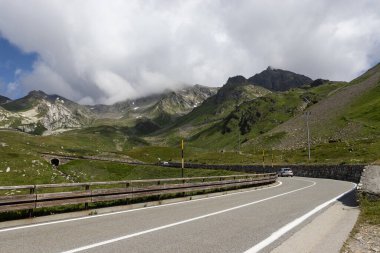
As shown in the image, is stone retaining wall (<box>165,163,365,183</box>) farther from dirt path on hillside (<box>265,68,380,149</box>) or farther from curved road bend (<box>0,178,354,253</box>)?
dirt path on hillside (<box>265,68,380,149</box>)

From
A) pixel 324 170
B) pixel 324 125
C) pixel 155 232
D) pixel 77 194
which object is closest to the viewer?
pixel 155 232

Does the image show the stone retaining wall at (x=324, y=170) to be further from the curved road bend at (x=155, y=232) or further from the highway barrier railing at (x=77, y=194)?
the curved road bend at (x=155, y=232)

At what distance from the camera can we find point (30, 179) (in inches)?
1880


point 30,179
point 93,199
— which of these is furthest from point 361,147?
point 93,199

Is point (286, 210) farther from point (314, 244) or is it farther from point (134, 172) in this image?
point (134, 172)

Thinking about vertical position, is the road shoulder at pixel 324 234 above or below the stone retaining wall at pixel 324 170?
below

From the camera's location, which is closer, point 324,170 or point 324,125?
point 324,170

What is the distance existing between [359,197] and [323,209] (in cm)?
288

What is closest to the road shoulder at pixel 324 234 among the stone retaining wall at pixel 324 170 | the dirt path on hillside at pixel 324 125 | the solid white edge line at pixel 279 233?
the solid white edge line at pixel 279 233

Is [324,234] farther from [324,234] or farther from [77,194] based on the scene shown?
[77,194]

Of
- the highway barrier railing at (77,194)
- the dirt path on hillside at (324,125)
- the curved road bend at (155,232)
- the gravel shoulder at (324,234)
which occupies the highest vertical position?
the dirt path on hillside at (324,125)

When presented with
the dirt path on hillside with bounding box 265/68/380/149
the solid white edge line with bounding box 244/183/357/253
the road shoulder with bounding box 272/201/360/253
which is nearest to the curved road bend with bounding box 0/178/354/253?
the solid white edge line with bounding box 244/183/357/253

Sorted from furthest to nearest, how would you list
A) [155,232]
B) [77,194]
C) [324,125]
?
[324,125], [77,194], [155,232]

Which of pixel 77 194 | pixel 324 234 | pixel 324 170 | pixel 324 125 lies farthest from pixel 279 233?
pixel 324 125
